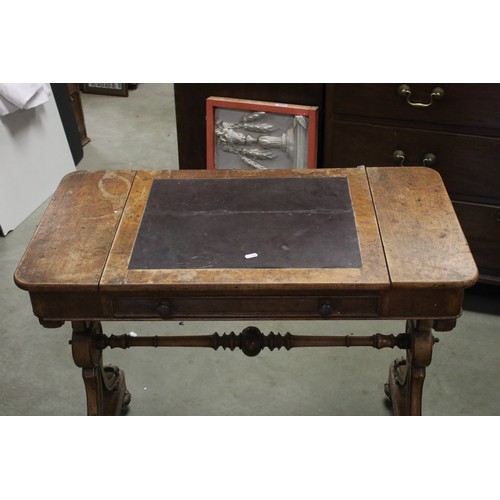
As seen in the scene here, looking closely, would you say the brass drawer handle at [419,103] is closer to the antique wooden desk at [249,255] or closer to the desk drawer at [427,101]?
the desk drawer at [427,101]

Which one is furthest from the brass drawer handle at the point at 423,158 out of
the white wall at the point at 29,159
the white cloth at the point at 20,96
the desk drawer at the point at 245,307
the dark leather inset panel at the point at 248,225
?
the white wall at the point at 29,159

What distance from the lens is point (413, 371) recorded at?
2.21m

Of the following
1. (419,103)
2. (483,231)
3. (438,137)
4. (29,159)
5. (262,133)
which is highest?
(419,103)

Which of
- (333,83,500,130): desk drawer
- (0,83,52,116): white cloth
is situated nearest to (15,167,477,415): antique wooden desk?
(333,83,500,130): desk drawer

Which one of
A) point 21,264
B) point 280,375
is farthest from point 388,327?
point 21,264

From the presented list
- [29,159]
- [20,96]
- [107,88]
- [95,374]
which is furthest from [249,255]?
[107,88]

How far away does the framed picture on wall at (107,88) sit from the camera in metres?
5.42

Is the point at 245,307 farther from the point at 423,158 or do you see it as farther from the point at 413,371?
the point at 423,158

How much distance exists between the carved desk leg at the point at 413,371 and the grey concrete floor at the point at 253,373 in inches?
5.5

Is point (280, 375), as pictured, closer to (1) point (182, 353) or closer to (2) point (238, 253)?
(1) point (182, 353)

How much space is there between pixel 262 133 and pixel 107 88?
9.23 ft

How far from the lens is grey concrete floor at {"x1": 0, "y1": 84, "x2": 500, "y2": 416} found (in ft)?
8.46

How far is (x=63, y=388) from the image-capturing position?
8.76 ft

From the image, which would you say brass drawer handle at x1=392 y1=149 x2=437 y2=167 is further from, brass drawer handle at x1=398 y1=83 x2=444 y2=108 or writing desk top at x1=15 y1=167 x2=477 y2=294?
writing desk top at x1=15 y1=167 x2=477 y2=294
